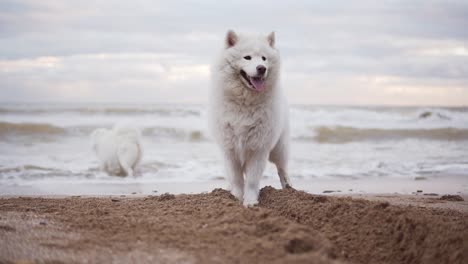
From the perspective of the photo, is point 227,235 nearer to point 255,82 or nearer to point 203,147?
point 255,82

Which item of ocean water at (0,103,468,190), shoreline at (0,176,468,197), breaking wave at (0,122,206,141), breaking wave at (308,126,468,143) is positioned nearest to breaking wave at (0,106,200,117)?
ocean water at (0,103,468,190)

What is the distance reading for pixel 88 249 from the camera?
3.06 m

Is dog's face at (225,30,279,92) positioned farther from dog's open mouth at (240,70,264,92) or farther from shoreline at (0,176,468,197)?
shoreline at (0,176,468,197)

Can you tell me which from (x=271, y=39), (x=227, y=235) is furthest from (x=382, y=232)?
(x=271, y=39)

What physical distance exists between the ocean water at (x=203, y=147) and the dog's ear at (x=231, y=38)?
3.73m

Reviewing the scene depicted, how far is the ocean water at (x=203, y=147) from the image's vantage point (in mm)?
9164

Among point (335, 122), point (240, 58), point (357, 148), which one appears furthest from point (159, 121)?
point (240, 58)

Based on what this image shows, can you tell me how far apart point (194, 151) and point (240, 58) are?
26.6ft

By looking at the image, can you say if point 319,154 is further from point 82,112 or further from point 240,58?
point 82,112

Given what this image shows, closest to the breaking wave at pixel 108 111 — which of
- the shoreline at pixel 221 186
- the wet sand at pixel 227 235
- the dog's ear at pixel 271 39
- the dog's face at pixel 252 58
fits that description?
the shoreline at pixel 221 186

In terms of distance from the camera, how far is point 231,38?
5293 millimetres

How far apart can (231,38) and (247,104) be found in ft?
2.26

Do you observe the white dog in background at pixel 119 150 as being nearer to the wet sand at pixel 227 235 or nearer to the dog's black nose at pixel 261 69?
the wet sand at pixel 227 235

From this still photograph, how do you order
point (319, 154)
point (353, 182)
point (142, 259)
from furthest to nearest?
point (319, 154), point (353, 182), point (142, 259)
